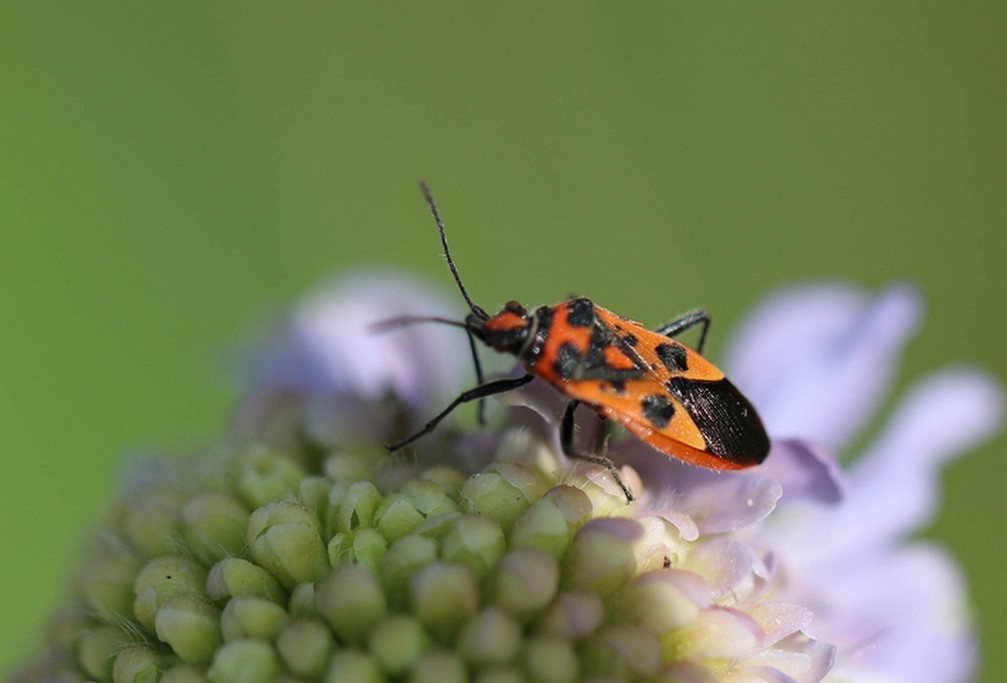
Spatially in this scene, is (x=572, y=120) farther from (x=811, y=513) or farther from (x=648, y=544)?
(x=648, y=544)

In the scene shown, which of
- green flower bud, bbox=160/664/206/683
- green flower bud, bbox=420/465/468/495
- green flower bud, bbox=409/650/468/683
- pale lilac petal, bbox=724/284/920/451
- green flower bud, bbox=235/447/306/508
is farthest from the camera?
pale lilac petal, bbox=724/284/920/451

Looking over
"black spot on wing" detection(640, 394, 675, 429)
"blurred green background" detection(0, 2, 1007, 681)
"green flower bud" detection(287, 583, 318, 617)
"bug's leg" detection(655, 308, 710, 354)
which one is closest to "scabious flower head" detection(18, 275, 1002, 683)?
"green flower bud" detection(287, 583, 318, 617)

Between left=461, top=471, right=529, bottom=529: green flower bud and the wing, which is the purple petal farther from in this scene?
left=461, top=471, right=529, bottom=529: green flower bud

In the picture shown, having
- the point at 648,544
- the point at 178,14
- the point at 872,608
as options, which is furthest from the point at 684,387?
the point at 178,14

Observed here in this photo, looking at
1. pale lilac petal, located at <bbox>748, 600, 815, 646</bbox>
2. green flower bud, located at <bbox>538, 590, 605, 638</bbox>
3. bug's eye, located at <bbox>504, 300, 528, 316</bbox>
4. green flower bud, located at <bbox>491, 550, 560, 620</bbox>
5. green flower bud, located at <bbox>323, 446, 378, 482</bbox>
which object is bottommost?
pale lilac petal, located at <bbox>748, 600, 815, 646</bbox>

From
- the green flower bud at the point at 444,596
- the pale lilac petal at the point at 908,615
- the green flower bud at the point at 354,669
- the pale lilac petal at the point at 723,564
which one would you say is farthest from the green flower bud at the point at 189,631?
the pale lilac petal at the point at 908,615

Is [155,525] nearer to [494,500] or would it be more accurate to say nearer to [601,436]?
[494,500]

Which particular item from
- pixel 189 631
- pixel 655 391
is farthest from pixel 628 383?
pixel 189 631
